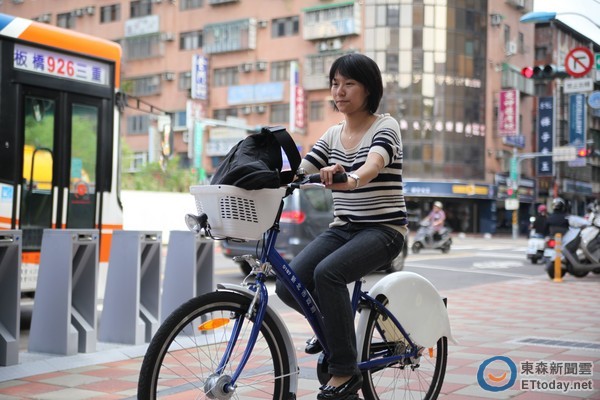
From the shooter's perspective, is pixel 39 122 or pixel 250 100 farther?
pixel 250 100

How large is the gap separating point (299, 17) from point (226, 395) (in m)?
47.2

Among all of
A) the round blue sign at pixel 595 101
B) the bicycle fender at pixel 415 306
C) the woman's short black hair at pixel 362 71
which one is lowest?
the bicycle fender at pixel 415 306

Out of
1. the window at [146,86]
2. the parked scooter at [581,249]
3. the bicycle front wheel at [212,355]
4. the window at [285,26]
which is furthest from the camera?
the window at [146,86]

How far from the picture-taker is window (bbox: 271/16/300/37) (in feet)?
Answer: 161

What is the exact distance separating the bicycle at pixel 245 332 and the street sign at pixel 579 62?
9.26 meters

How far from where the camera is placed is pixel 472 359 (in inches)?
235

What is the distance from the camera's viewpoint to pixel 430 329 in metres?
4.14

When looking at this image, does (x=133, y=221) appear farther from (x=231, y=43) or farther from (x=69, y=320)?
(x=231, y=43)

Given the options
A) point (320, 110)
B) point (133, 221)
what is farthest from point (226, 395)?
point (320, 110)

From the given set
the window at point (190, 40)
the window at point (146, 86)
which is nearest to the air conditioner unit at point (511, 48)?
the window at point (190, 40)

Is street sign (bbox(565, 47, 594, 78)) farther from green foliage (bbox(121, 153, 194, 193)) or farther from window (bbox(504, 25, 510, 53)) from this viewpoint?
window (bbox(504, 25, 510, 53))

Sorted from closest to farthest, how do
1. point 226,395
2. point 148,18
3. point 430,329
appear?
point 226,395
point 430,329
point 148,18

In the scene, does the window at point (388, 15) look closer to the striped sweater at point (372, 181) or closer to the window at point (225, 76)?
the window at point (225, 76)

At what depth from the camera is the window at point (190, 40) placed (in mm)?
52312
